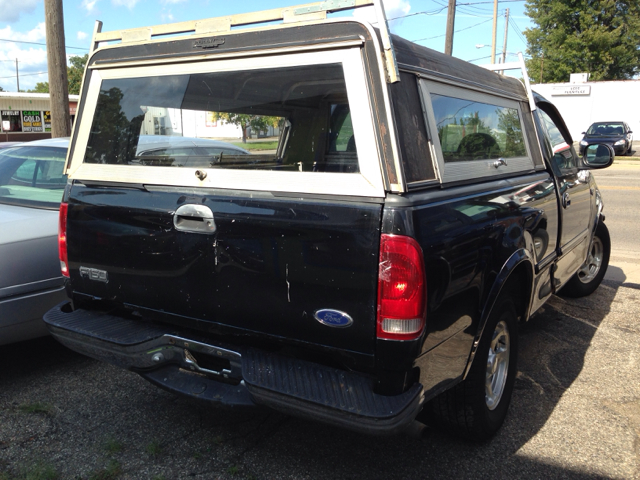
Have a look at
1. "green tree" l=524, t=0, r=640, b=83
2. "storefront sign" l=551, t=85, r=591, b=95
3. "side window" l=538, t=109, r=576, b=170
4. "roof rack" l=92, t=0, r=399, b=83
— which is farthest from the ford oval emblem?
"green tree" l=524, t=0, r=640, b=83

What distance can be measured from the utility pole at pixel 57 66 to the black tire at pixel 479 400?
763cm

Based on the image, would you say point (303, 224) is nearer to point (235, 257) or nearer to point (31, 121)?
point (235, 257)

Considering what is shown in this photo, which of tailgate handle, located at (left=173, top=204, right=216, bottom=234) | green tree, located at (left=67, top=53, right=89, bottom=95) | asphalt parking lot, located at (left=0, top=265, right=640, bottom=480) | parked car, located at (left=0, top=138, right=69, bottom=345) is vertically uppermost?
green tree, located at (left=67, top=53, right=89, bottom=95)

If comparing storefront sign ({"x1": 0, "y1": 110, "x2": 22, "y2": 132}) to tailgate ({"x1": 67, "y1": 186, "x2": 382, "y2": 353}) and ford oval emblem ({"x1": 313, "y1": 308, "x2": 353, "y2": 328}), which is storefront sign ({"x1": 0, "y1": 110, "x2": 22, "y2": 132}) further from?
ford oval emblem ({"x1": 313, "y1": 308, "x2": 353, "y2": 328})

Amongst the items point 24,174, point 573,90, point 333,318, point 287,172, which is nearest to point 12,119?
point 24,174

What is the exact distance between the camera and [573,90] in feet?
135

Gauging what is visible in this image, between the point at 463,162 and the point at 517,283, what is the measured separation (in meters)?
0.90

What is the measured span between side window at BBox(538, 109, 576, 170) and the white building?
129 ft

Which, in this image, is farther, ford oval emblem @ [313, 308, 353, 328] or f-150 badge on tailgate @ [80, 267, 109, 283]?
f-150 badge on tailgate @ [80, 267, 109, 283]

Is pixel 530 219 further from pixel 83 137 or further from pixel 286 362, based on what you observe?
→ pixel 83 137

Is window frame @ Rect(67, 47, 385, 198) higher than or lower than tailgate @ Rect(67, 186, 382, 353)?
higher

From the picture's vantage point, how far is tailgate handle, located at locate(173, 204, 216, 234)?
2723mm

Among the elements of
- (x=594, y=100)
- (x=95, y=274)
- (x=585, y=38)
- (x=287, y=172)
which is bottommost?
(x=95, y=274)

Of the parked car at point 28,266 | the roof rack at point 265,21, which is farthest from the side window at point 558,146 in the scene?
the parked car at point 28,266
